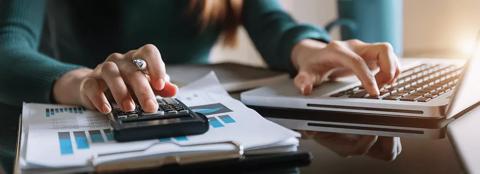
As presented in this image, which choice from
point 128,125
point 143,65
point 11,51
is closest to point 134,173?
point 128,125

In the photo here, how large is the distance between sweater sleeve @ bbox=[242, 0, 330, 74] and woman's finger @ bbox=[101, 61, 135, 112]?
1.28 ft

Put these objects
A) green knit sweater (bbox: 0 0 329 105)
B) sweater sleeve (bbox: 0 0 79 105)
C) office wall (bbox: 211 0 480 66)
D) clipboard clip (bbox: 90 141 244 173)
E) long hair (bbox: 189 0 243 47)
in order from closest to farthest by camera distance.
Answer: clipboard clip (bbox: 90 141 244 173), sweater sleeve (bbox: 0 0 79 105), green knit sweater (bbox: 0 0 329 105), long hair (bbox: 189 0 243 47), office wall (bbox: 211 0 480 66)

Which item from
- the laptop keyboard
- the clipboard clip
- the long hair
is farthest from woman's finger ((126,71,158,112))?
the long hair

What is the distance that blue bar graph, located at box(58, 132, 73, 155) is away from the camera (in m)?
0.46

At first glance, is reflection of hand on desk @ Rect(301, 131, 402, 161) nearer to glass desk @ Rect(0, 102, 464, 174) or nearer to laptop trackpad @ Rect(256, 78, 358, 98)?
glass desk @ Rect(0, 102, 464, 174)

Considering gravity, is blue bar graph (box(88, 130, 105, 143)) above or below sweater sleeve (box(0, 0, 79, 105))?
below

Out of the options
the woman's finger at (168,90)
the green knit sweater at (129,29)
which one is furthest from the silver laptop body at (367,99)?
the green knit sweater at (129,29)

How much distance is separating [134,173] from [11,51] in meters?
0.53

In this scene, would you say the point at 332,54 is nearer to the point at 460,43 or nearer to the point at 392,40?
the point at 392,40

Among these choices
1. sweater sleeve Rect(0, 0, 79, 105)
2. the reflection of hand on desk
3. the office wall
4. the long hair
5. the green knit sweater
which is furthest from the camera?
the office wall

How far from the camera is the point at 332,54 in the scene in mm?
788

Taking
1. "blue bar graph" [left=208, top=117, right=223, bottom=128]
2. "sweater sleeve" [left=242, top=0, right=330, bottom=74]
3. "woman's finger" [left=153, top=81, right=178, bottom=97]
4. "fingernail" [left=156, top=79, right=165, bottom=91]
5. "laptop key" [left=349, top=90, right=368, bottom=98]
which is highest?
"sweater sleeve" [left=242, top=0, right=330, bottom=74]

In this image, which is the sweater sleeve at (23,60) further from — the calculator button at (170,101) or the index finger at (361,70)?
the index finger at (361,70)

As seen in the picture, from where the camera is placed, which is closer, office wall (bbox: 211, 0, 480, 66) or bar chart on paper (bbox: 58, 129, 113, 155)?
bar chart on paper (bbox: 58, 129, 113, 155)
